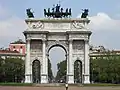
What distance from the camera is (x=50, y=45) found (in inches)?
3826

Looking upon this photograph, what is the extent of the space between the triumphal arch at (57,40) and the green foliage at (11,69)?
20.9m

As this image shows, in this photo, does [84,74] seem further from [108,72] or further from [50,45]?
[108,72]

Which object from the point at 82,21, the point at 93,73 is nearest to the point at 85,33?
the point at 82,21

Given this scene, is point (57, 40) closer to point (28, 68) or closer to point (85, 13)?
point (85, 13)

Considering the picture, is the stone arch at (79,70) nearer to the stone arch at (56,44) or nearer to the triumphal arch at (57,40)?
the triumphal arch at (57,40)

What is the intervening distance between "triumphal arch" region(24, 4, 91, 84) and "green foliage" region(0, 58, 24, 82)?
20877mm

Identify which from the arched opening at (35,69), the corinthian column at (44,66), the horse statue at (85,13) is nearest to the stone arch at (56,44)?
the corinthian column at (44,66)

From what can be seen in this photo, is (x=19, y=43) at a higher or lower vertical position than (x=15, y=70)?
higher

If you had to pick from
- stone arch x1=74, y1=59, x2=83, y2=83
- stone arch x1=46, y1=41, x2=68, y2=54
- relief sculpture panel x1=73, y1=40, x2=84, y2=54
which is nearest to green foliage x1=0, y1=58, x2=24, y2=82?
stone arch x1=74, y1=59, x2=83, y2=83

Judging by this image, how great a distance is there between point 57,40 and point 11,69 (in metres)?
27.2

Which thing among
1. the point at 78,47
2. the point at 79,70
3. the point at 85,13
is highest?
the point at 85,13

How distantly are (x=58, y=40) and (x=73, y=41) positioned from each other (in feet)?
12.0

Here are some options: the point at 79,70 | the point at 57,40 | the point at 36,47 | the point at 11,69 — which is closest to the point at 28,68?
the point at 36,47

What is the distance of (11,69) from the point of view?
119m
